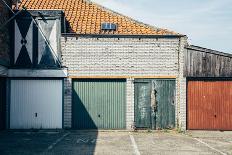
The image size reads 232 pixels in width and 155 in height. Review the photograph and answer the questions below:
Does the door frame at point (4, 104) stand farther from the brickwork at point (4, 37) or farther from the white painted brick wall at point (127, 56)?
the white painted brick wall at point (127, 56)

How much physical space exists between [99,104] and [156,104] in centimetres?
285

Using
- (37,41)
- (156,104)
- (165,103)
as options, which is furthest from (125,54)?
(37,41)

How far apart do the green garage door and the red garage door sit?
137 inches

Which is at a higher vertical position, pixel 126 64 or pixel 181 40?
pixel 181 40

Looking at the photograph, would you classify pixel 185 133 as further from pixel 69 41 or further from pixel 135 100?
pixel 69 41

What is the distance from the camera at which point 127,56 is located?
18922 mm

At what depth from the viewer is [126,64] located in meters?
18.9

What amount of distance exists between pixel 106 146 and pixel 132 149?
1071 millimetres

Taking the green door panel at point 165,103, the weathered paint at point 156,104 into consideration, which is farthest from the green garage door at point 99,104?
the green door panel at point 165,103

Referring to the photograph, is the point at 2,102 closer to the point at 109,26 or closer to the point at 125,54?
the point at 125,54

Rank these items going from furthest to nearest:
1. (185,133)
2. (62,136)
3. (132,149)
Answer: (185,133) < (62,136) < (132,149)

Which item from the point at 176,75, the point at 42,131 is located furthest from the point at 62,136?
the point at 176,75

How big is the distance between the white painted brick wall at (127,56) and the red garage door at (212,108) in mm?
970

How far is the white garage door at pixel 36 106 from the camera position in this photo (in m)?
18.8
